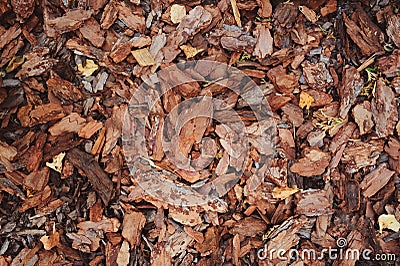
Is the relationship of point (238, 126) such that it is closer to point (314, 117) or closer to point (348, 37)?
point (314, 117)

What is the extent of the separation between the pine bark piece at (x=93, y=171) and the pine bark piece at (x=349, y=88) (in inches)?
25.8

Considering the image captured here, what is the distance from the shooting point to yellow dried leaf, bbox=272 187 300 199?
52.5 inches

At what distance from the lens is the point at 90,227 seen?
1341mm

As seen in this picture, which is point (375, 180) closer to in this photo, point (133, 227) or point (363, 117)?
point (363, 117)

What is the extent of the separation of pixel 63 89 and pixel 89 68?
3.5 inches

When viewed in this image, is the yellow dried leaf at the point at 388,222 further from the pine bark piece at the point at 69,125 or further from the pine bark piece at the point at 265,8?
the pine bark piece at the point at 69,125

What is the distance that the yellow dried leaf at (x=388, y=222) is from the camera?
1.35 meters

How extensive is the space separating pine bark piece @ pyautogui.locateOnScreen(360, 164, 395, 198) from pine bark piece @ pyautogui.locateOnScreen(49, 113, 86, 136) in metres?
0.78

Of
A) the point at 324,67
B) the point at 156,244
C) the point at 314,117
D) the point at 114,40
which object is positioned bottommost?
the point at 156,244

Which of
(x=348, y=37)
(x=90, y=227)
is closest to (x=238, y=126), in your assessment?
(x=348, y=37)

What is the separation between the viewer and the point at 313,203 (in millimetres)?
1341

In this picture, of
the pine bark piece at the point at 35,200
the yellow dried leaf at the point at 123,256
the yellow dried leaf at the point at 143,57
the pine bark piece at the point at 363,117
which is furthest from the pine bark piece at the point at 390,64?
the pine bark piece at the point at 35,200

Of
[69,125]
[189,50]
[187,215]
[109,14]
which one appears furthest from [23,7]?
[187,215]

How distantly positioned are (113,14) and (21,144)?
1.39 feet
